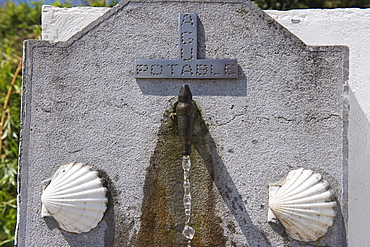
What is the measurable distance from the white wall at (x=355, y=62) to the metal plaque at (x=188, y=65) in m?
0.99

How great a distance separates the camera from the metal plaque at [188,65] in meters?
2.82

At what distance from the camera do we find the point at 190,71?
2834mm

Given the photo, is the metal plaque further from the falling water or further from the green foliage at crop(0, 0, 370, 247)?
the green foliage at crop(0, 0, 370, 247)

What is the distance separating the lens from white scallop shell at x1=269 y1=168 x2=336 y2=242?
2607mm

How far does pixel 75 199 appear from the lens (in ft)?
8.82

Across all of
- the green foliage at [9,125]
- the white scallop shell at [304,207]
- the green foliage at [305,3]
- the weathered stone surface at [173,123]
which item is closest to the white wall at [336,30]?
the weathered stone surface at [173,123]

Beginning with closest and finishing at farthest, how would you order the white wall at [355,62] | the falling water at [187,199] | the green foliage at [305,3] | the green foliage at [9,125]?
1. the falling water at [187,199]
2. the white wall at [355,62]
3. the green foliage at [9,125]
4. the green foliage at [305,3]

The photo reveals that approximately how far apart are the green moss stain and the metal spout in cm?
15

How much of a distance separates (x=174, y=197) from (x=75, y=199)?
0.57 m

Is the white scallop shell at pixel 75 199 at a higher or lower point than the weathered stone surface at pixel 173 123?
lower

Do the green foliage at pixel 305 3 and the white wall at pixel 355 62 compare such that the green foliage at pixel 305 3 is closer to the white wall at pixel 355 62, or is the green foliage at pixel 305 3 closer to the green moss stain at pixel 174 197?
the white wall at pixel 355 62

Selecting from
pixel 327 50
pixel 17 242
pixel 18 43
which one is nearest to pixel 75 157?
pixel 17 242

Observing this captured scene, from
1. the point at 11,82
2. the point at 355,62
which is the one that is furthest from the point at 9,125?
the point at 355,62

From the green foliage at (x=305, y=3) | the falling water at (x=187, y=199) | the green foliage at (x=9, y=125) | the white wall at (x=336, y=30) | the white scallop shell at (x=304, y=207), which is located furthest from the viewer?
the green foliage at (x=305, y=3)
